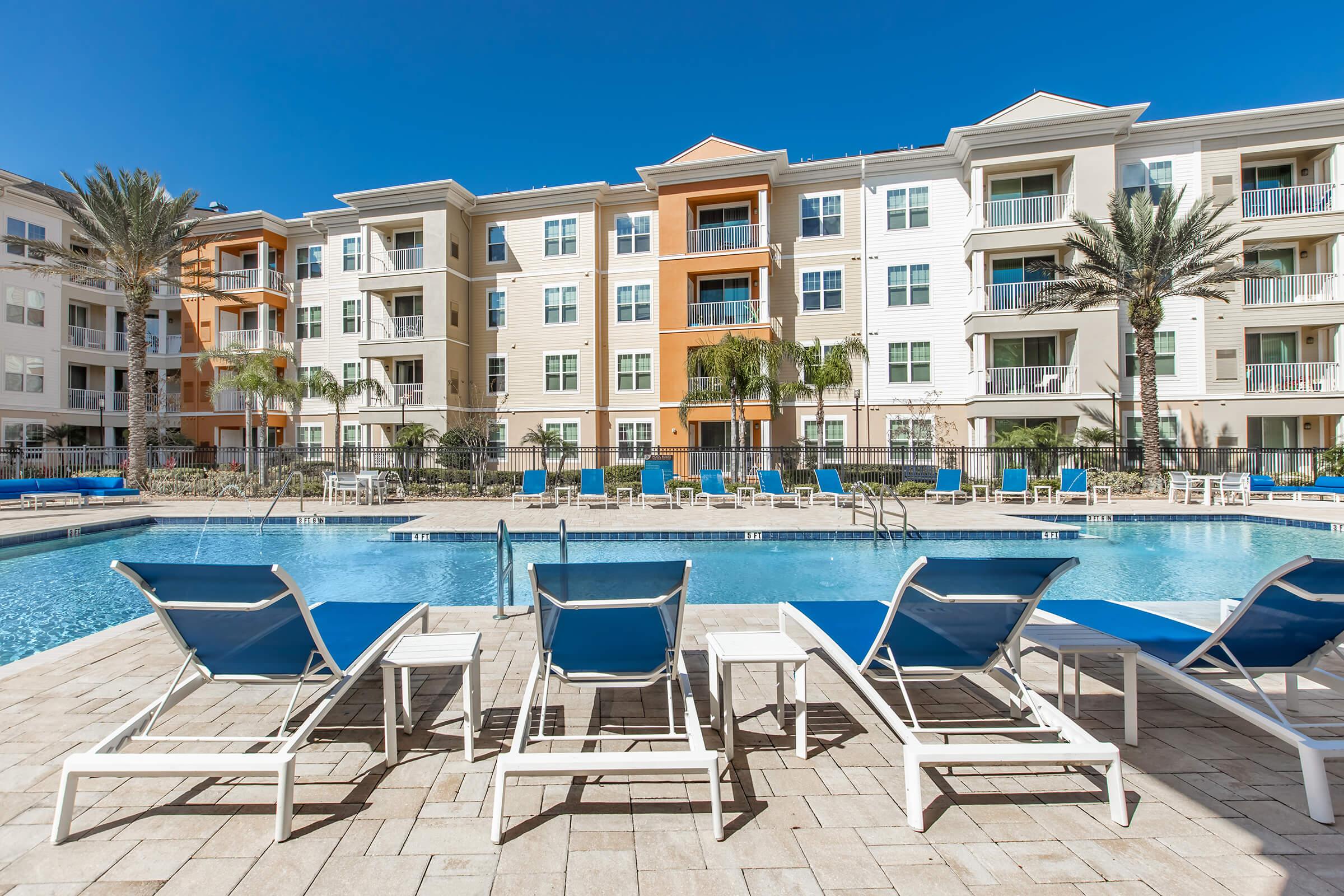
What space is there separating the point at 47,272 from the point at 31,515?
35.1 feet

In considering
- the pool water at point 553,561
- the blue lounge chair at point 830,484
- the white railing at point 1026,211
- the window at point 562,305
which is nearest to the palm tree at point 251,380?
the pool water at point 553,561

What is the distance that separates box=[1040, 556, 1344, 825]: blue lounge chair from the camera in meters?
2.45

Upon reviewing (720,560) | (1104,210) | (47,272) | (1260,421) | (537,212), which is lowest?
(720,560)

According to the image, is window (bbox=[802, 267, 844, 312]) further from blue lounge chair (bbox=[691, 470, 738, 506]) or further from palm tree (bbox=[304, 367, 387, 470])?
palm tree (bbox=[304, 367, 387, 470])

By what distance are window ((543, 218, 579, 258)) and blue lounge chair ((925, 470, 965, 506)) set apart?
1599cm

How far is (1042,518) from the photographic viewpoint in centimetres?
1363

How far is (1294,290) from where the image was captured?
2034 centimetres

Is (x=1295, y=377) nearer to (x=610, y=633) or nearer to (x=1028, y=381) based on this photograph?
(x=1028, y=381)

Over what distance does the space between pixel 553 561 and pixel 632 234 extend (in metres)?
17.9

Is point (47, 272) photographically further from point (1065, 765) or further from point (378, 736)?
point (1065, 765)

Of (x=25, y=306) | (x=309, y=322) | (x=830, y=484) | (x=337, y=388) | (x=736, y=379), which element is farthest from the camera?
(x=309, y=322)

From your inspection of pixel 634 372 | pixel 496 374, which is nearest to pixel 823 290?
pixel 634 372

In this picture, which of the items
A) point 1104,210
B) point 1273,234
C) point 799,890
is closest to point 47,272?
point 799,890

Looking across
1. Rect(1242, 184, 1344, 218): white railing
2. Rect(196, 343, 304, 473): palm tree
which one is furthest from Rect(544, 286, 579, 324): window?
Rect(1242, 184, 1344, 218): white railing
